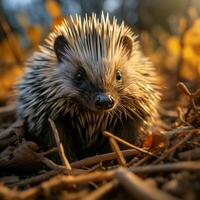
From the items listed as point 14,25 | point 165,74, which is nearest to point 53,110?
point 165,74

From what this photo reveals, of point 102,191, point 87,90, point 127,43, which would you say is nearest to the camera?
point 102,191

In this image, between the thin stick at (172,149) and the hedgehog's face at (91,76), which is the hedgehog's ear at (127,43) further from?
the thin stick at (172,149)

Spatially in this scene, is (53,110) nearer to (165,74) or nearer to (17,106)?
(17,106)

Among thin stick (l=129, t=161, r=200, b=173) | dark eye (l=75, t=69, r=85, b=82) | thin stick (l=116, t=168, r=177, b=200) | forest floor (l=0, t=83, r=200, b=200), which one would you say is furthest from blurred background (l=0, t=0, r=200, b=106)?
thin stick (l=116, t=168, r=177, b=200)

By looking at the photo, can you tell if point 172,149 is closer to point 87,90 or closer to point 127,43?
point 87,90

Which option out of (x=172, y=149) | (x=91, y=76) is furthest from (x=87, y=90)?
(x=172, y=149)
